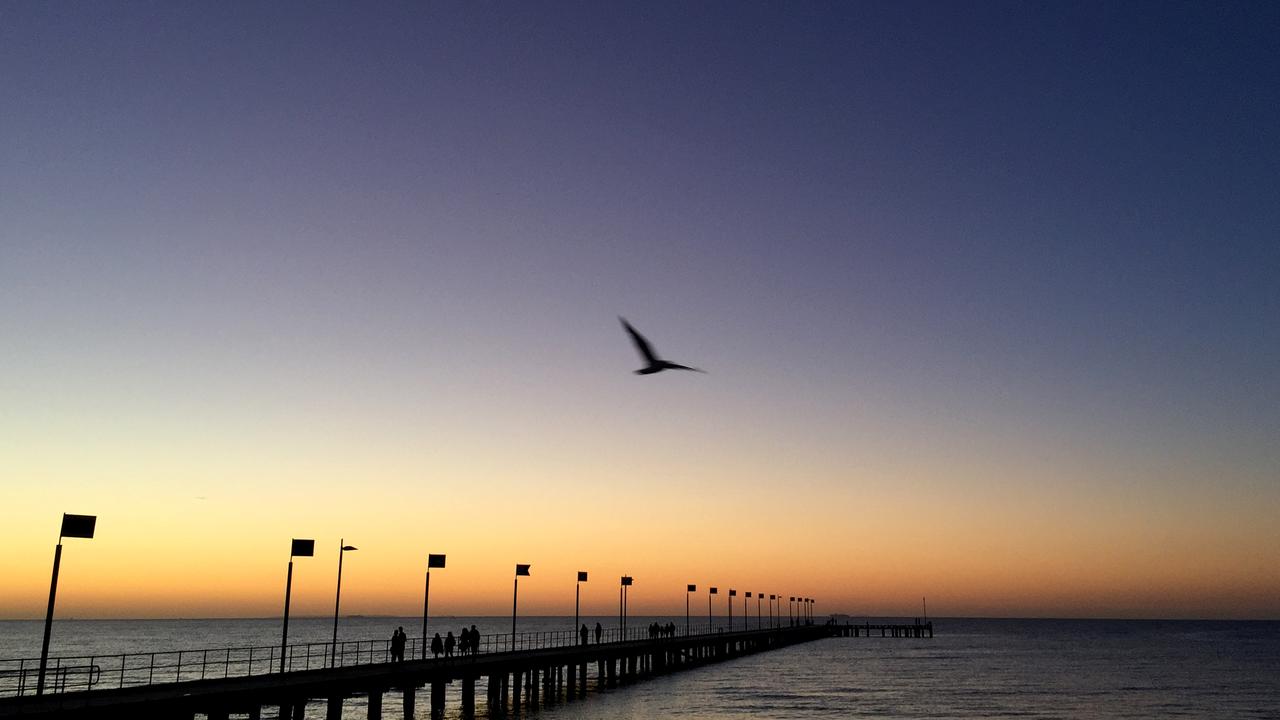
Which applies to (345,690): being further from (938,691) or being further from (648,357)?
(938,691)

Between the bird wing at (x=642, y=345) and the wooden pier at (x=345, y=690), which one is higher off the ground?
the bird wing at (x=642, y=345)

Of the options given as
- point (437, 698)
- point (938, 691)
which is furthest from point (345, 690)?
point (938, 691)

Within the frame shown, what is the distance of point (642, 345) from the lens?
63.5 ft

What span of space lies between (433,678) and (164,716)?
52.8ft

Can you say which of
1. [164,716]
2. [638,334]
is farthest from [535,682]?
[638,334]

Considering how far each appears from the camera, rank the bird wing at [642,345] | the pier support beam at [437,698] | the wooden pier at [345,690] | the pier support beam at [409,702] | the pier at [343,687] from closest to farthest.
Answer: the bird wing at [642,345], the wooden pier at [345,690], the pier at [343,687], the pier support beam at [409,702], the pier support beam at [437,698]

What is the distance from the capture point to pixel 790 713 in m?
53.8

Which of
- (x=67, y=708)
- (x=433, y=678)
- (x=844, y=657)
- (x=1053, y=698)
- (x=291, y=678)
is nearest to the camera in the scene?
(x=67, y=708)

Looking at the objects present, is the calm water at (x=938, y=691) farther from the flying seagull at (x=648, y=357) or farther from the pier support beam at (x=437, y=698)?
the flying seagull at (x=648, y=357)

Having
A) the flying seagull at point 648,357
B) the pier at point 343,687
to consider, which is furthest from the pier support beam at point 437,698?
the flying seagull at point 648,357

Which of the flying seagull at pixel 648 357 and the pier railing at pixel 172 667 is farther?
the pier railing at pixel 172 667

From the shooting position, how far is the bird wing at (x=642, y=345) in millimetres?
18578

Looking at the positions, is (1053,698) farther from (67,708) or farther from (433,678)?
(67,708)

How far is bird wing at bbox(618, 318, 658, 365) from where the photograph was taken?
1858 cm
